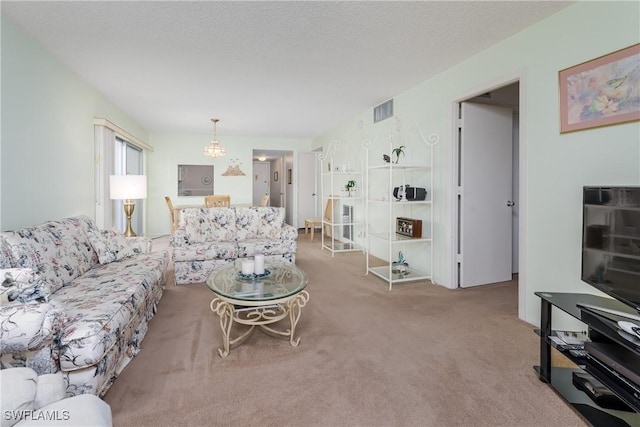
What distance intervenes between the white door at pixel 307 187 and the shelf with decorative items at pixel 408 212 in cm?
352

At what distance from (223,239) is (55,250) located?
6.62ft

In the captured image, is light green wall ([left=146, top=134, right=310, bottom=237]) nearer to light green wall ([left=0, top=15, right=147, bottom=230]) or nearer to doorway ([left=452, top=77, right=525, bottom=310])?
light green wall ([left=0, top=15, right=147, bottom=230])

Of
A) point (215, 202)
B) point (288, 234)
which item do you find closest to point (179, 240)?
point (288, 234)

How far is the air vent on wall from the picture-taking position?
4491 mm

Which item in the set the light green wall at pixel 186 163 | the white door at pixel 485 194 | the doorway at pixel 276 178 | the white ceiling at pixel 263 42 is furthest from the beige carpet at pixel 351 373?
the doorway at pixel 276 178

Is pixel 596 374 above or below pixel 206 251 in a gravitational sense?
below

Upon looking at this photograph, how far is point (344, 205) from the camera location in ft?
20.6

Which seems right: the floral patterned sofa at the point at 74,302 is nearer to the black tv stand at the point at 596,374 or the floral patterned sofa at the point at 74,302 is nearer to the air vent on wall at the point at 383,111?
the black tv stand at the point at 596,374

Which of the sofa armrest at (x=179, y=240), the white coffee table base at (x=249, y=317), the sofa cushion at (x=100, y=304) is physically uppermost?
the sofa armrest at (x=179, y=240)

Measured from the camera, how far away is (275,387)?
69.4 inches

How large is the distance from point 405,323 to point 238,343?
1.33 meters

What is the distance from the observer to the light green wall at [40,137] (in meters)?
2.38

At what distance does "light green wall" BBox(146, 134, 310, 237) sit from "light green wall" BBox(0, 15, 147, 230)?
10.8 feet

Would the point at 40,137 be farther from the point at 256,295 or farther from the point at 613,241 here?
the point at 613,241
